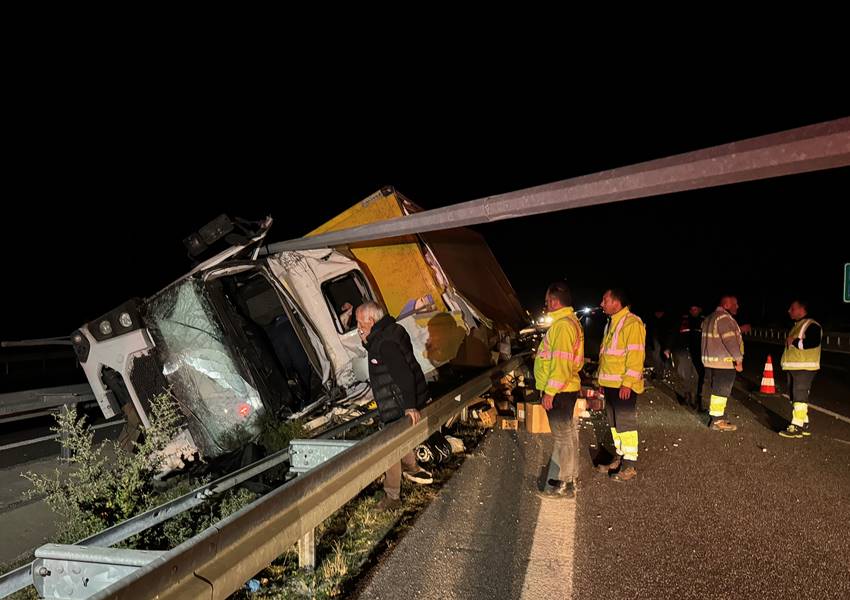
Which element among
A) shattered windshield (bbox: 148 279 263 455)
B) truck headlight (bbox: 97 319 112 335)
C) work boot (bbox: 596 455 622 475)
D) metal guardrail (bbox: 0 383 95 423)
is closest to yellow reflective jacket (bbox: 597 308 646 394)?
work boot (bbox: 596 455 622 475)

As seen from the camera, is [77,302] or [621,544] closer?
[621,544]

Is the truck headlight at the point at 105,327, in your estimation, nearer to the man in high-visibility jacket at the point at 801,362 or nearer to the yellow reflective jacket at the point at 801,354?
the man in high-visibility jacket at the point at 801,362

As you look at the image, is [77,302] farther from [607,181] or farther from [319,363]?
[607,181]

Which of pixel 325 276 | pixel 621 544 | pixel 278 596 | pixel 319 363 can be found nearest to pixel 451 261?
pixel 325 276

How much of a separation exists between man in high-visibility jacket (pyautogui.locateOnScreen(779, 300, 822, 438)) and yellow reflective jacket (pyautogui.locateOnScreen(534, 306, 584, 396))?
3240 mm

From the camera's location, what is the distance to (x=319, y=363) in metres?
5.70

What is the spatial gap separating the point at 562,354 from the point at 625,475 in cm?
115

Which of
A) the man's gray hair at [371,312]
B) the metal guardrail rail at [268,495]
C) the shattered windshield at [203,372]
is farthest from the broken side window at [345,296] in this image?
the man's gray hair at [371,312]

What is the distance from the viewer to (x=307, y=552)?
301cm

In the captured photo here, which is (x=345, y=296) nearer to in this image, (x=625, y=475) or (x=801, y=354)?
(x=625, y=475)

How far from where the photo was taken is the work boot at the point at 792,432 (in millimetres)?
6059

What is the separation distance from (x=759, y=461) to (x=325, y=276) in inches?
187

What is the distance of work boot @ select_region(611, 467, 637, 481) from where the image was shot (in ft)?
15.1

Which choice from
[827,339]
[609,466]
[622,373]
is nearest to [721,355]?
[622,373]
